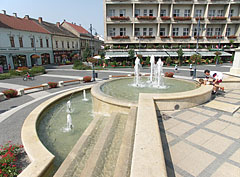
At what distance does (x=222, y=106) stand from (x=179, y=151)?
15.2 ft

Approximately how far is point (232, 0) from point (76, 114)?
4408cm

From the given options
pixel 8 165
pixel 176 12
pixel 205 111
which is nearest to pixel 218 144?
pixel 205 111

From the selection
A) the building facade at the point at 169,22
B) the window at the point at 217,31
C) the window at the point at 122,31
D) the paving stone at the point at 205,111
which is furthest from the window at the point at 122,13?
the paving stone at the point at 205,111

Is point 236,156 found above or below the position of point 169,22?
below

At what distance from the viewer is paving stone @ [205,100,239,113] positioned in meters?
6.82

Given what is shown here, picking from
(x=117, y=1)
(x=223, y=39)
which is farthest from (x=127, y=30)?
(x=223, y=39)

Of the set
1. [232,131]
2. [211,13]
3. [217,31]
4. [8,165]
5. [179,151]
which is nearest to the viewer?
[179,151]

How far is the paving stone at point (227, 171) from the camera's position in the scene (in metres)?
3.35

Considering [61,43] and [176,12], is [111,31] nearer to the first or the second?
[176,12]

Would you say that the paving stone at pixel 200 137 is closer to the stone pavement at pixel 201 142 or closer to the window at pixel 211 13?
the stone pavement at pixel 201 142

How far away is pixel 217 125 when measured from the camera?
5578mm

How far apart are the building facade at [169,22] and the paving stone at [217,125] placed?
1244 inches

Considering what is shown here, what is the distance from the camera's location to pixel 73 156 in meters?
4.52

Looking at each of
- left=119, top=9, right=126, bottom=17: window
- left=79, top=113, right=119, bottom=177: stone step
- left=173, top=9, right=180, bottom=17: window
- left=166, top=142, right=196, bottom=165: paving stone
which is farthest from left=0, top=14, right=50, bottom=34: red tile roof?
left=166, top=142, right=196, bottom=165: paving stone
